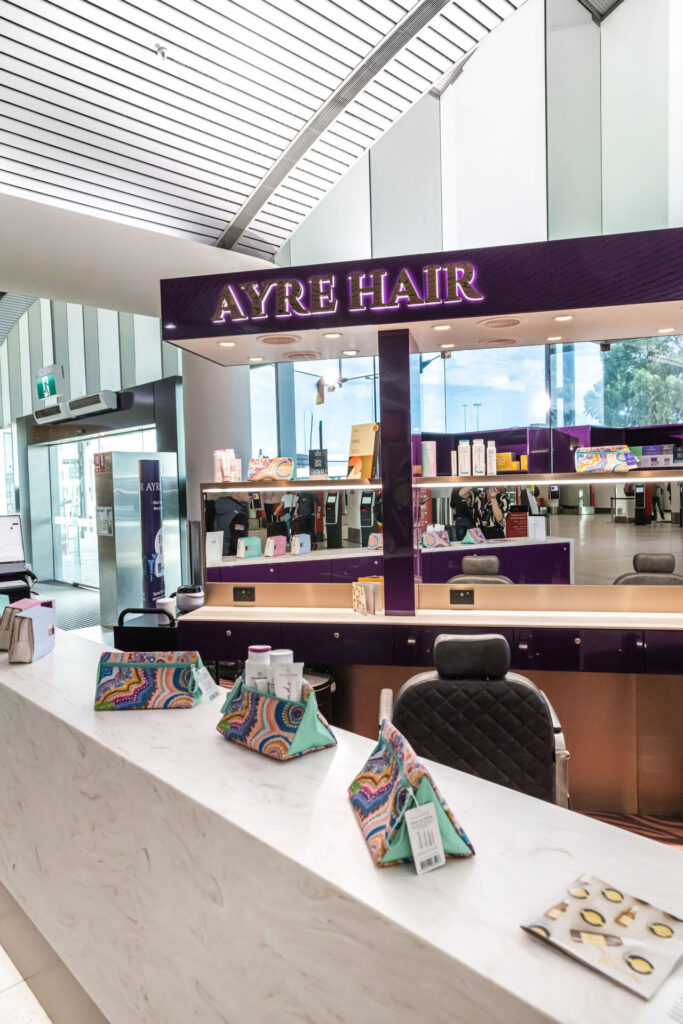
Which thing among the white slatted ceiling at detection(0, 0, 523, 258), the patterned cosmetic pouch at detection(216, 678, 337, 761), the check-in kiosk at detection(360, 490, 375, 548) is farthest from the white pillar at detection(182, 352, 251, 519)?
the patterned cosmetic pouch at detection(216, 678, 337, 761)

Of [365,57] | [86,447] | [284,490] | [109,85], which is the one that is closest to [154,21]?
[109,85]

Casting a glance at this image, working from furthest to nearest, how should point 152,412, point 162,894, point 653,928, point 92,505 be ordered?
point 92,505, point 152,412, point 162,894, point 653,928

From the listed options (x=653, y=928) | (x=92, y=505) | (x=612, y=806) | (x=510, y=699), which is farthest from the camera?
(x=92, y=505)

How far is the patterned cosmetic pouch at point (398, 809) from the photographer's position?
129 cm

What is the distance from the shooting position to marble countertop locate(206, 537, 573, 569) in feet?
12.5

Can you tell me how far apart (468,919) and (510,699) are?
1370 mm

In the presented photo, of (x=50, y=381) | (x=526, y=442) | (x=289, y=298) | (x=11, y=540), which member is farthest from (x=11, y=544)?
Answer: (x=526, y=442)

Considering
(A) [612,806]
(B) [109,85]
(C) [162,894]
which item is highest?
(B) [109,85]

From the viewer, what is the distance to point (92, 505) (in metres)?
11.6

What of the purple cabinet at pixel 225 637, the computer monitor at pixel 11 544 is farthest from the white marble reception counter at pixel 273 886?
the computer monitor at pixel 11 544

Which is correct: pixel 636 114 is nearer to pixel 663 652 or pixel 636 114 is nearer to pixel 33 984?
pixel 663 652

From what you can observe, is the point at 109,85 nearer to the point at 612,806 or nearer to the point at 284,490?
the point at 284,490

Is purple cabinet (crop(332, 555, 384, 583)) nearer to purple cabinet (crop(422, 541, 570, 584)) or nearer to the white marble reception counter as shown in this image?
purple cabinet (crop(422, 541, 570, 584))

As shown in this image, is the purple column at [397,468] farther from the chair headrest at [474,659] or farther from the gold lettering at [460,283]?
the chair headrest at [474,659]
